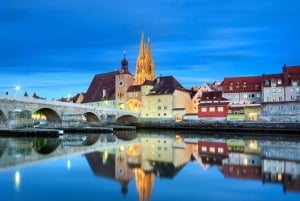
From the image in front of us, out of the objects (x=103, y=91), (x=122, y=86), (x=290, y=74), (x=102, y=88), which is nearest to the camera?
(x=290, y=74)

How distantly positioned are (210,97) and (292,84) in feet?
40.3

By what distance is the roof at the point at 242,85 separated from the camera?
59656 mm

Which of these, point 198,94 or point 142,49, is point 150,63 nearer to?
point 142,49

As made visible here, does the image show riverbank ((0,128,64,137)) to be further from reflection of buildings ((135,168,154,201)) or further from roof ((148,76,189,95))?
roof ((148,76,189,95))

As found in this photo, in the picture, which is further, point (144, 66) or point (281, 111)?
point (144, 66)

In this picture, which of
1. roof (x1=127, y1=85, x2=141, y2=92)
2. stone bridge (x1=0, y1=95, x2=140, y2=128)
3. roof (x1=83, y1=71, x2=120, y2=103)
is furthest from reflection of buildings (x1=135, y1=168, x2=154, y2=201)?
roof (x1=83, y1=71, x2=120, y2=103)

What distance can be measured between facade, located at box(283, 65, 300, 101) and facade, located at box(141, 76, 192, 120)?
53.4ft

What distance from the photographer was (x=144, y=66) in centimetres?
8025

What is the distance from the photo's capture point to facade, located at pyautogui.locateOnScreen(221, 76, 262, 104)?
195ft

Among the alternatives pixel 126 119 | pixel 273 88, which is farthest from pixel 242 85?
pixel 126 119

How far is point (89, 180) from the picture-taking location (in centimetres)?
1319

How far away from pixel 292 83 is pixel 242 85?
843cm

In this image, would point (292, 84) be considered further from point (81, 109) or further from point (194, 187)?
point (194, 187)

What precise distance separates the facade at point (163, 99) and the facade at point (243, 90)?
7.67 metres
